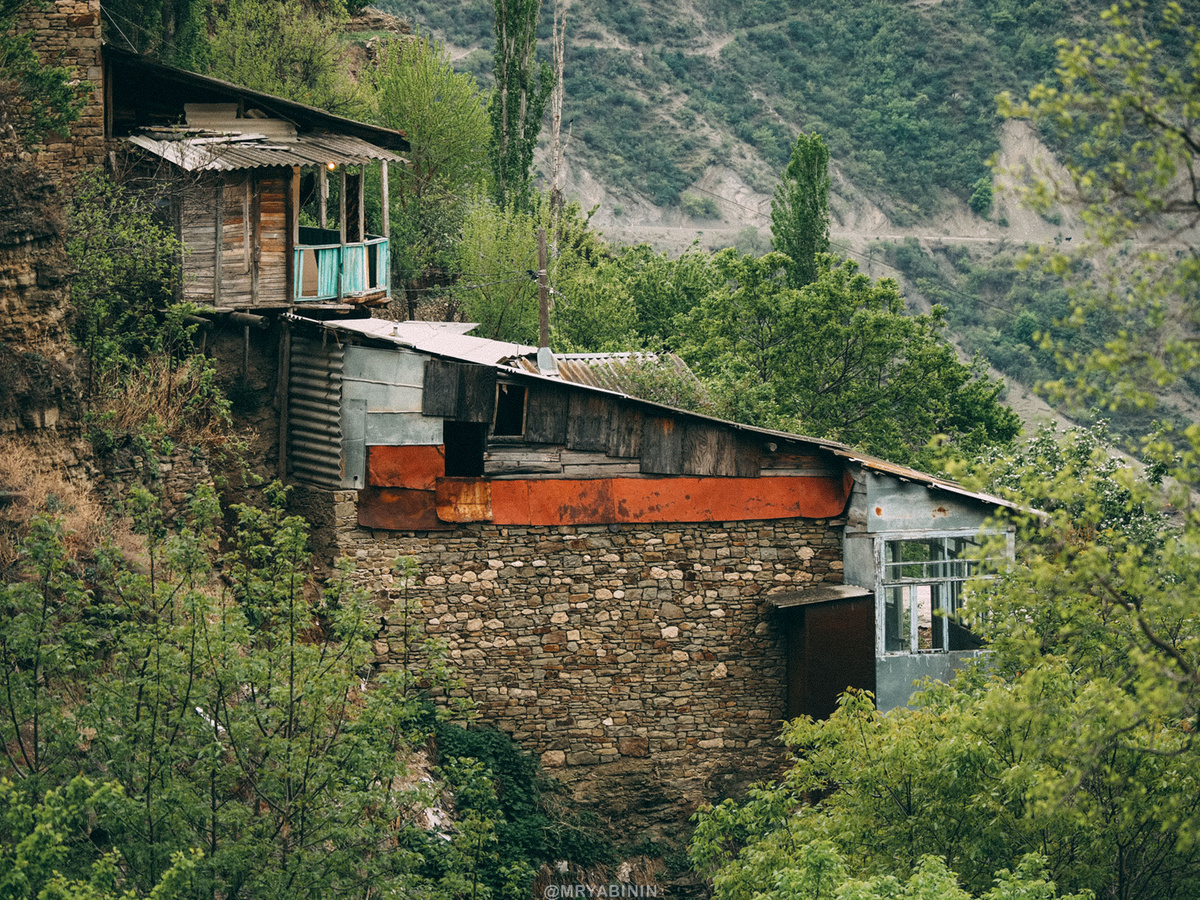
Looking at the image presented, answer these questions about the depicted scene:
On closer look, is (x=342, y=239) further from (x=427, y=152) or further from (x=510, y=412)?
(x=427, y=152)

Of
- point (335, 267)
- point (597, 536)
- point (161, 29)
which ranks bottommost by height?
point (597, 536)

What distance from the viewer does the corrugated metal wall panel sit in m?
15.7

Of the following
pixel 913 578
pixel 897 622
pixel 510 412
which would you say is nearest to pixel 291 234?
pixel 510 412

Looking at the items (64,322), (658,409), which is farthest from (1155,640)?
(64,322)

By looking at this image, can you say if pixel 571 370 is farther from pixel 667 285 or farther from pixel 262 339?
pixel 667 285

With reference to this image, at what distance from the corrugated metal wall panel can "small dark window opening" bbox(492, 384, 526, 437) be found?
6.79ft

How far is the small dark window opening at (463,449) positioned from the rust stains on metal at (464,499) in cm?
37

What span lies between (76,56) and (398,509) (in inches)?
313

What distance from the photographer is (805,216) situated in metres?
35.1

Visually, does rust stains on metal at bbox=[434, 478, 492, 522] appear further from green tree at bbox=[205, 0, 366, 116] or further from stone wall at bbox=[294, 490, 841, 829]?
green tree at bbox=[205, 0, 366, 116]

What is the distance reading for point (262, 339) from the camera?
16.9 m

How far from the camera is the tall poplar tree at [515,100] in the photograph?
3397 centimetres

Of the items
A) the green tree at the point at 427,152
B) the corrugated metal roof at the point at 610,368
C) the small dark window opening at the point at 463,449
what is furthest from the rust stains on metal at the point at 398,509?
the green tree at the point at 427,152

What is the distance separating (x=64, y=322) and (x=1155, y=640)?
11211 millimetres
